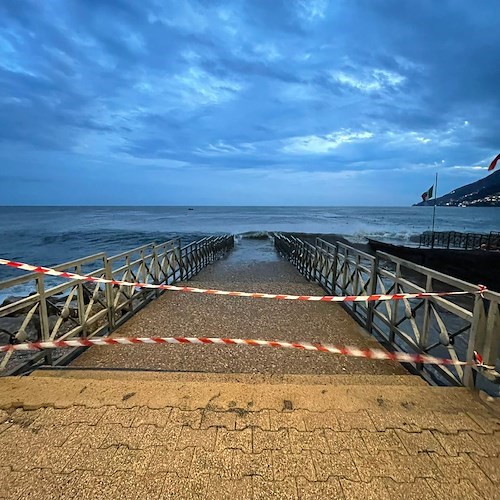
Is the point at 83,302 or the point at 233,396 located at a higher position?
the point at 83,302

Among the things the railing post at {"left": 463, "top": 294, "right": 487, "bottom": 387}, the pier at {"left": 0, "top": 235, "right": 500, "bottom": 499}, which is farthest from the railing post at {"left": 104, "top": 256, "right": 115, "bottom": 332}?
the railing post at {"left": 463, "top": 294, "right": 487, "bottom": 387}

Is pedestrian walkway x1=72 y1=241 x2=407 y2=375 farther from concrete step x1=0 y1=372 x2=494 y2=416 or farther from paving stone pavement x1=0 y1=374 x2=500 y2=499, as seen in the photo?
paving stone pavement x1=0 y1=374 x2=500 y2=499

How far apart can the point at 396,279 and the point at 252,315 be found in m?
2.56

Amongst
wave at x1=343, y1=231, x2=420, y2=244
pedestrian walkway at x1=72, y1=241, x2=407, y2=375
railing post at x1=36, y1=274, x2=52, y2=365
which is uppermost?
railing post at x1=36, y1=274, x2=52, y2=365

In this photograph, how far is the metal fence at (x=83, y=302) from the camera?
3.39m

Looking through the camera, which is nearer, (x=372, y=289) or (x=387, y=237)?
(x=372, y=289)

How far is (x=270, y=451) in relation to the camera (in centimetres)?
199

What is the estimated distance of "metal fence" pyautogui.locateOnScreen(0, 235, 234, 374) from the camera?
11.1 feet

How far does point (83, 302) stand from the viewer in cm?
421

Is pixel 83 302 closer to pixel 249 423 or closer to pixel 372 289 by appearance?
pixel 249 423

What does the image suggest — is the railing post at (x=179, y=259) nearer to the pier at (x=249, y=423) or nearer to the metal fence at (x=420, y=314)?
the metal fence at (x=420, y=314)

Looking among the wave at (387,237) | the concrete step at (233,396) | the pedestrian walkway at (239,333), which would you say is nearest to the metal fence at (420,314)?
the pedestrian walkway at (239,333)

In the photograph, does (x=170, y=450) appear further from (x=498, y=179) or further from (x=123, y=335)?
(x=498, y=179)

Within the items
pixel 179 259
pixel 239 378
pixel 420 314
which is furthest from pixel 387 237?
pixel 239 378
